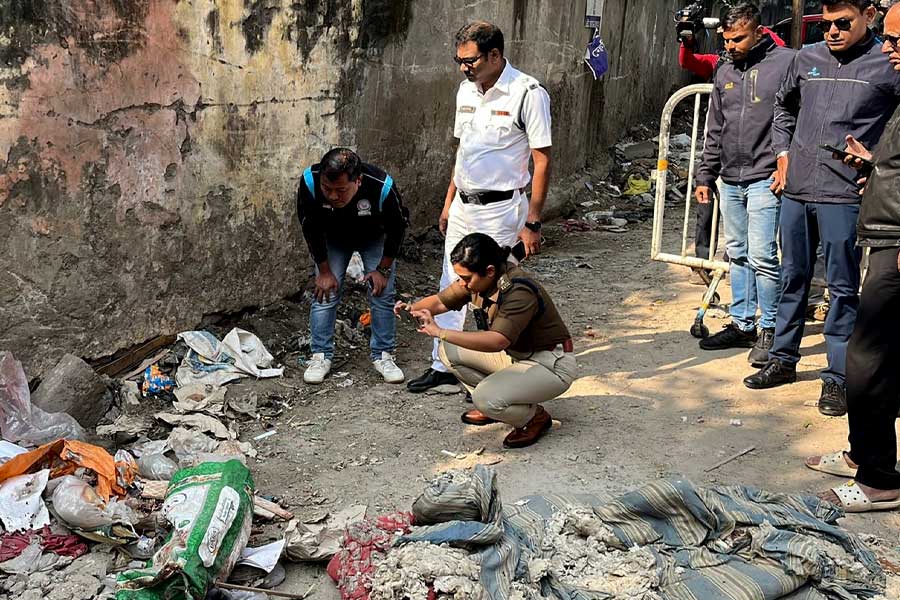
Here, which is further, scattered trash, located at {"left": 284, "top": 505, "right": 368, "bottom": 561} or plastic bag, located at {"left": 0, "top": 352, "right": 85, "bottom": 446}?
plastic bag, located at {"left": 0, "top": 352, "right": 85, "bottom": 446}

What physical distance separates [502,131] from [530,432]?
62.6 inches

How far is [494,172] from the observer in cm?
490

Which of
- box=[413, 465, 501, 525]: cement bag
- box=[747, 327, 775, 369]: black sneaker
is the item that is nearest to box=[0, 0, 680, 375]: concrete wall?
box=[413, 465, 501, 525]: cement bag

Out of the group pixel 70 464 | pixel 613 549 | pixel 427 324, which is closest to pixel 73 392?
pixel 70 464

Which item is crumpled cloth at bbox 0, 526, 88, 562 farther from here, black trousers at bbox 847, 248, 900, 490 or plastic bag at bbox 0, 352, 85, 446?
black trousers at bbox 847, 248, 900, 490

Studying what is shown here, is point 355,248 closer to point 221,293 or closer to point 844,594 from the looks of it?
point 221,293

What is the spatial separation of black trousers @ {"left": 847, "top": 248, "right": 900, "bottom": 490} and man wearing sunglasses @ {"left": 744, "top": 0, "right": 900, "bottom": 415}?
817 millimetres

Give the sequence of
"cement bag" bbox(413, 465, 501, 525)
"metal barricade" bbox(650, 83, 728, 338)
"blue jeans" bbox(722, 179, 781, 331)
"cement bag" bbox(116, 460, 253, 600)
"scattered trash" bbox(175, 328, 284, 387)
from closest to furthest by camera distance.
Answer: "cement bag" bbox(116, 460, 253, 600), "cement bag" bbox(413, 465, 501, 525), "scattered trash" bbox(175, 328, 284, 387), "blue jeans" bbox(722, 179, 781, 331), "metal barricade" bbox(650, 83, 728, 338)

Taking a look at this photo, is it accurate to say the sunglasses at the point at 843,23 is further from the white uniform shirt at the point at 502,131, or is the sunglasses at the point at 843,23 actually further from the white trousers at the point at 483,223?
the white trousers at the point at 483,223

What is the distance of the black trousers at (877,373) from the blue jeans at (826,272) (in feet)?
2.25

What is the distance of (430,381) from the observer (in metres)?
5.27

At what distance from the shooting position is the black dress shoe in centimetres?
525

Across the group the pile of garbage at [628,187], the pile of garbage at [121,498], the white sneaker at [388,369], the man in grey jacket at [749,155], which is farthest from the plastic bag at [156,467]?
the pile of garbage at [628,187]

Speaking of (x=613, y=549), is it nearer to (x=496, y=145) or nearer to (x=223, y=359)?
(x=496, y=145)
